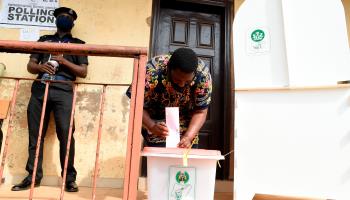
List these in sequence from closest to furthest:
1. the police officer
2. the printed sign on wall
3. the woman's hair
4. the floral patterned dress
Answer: the printed sign on wall → the woman's hair → the floral patterned dress → the police officer

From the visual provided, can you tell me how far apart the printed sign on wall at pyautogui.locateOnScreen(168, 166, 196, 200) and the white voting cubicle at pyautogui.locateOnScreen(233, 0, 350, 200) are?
20.0 inches

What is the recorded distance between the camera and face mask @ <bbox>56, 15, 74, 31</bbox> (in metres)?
3.20

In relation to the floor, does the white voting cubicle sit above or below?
above

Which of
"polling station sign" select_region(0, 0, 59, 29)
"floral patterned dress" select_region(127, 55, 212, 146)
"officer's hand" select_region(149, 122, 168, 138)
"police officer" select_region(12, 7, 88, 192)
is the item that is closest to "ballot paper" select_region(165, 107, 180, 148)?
"officer's hand" select_region(149, 122, 168, 138)

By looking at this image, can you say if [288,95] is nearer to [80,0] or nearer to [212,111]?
[212,111]

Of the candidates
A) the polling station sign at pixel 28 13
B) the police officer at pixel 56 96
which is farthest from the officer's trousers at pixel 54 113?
the polling station sign at pixel 28 13

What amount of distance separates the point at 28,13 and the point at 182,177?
283cm

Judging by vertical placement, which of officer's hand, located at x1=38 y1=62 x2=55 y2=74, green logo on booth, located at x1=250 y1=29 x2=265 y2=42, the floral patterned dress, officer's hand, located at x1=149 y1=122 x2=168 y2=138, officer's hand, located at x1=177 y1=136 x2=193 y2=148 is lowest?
officer's hand, located at x1=177 y1=136 x2=193 y2=148

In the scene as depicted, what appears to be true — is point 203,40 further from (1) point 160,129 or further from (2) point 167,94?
(1) point 160,129

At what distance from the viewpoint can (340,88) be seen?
2.03 m

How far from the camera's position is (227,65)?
373cm

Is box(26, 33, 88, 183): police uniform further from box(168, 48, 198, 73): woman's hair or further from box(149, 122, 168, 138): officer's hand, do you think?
box(168, 48, 198, 73): woman's hair

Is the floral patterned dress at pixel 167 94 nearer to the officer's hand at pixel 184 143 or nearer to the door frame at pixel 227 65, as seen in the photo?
the officer's hand at pixel 184 143

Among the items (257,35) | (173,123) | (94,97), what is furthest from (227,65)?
(173,123)
